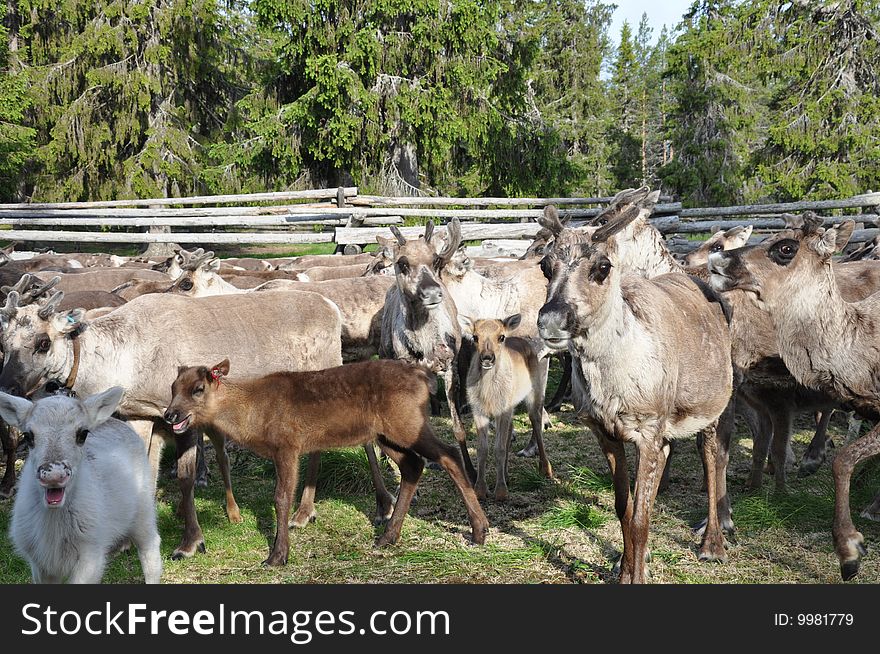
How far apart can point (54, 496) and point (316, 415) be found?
79.0 inches

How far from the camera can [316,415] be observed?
5.79 m

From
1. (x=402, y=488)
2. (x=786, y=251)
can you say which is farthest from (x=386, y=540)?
(x=786, y=251)

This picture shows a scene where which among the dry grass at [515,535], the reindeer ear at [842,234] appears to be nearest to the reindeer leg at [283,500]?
the dry grass at [515,535]

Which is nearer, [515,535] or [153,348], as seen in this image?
[515,535]

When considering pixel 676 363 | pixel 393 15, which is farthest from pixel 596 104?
pixel 676 363

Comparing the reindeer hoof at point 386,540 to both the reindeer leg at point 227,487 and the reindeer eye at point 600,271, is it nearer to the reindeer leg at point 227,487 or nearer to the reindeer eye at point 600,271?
the reindeer leg at point 227,487

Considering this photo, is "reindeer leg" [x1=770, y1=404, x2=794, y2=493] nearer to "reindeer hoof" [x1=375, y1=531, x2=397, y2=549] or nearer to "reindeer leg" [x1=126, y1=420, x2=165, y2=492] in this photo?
"reindeer hoof" [x1=375, y1=531, x2=397, y2=549]

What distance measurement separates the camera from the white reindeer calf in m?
4.28

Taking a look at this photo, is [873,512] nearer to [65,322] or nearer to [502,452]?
[502,452]

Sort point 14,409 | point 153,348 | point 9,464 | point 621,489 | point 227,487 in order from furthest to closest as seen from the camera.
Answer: point 9,464, point 227,487, point 153,348, point 621,489, point 14,409

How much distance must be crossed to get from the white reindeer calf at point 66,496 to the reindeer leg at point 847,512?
4.26 meters

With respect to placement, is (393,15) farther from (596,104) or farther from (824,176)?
(596,104)

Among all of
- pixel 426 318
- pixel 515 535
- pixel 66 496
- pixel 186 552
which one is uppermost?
pixel 426 318

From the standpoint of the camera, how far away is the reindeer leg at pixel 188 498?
19.3 ft
